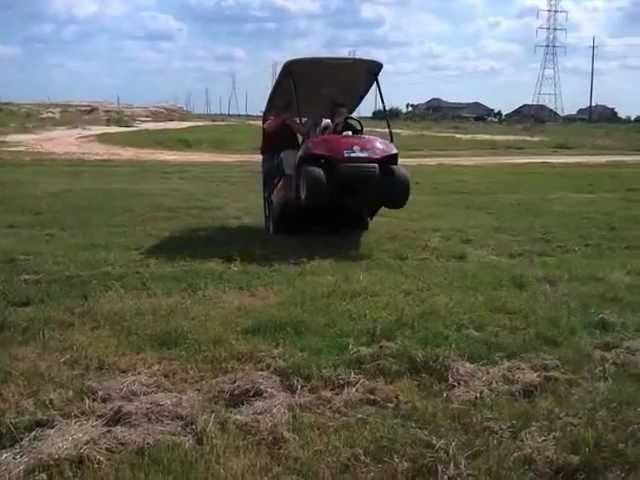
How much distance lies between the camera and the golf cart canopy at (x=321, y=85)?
12.8 metres

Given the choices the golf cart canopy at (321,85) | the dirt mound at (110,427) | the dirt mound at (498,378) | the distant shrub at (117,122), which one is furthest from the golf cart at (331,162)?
the distant shrub at (117,122)

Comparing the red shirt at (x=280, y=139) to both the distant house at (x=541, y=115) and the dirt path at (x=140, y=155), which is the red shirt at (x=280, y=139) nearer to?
the dirt path at (x=140, y=155)

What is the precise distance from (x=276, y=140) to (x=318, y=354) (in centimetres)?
767

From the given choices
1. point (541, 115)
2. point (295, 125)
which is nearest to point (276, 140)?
point (295, 125)

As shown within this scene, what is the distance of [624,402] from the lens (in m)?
5.90

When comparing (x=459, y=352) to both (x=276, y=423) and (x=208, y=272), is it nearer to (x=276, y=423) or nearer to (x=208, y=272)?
(x=276, y=423)

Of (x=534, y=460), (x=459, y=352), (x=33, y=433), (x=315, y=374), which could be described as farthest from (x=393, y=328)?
(x=33, y=433)

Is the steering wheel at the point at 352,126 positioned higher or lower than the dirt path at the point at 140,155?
higher

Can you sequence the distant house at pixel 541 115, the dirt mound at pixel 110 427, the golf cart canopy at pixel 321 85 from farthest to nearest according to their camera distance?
1. the distant house at pixel 541 115
2. the golf cart canopy at pixel 321 85
3. the dirt mound at pixel 110 427

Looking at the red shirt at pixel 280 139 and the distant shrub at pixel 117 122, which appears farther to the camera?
the distant shrub at pixel 117 122

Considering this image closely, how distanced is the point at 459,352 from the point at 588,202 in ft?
45.2

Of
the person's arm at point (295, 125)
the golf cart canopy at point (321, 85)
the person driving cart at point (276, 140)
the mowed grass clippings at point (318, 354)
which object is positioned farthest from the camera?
the person driving cart at point (276, 140)

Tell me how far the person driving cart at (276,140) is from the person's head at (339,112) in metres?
0.55

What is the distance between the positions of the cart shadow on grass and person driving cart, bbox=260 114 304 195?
3.05ft
